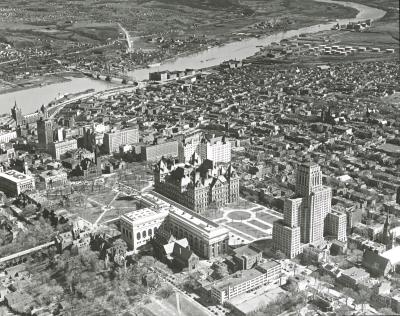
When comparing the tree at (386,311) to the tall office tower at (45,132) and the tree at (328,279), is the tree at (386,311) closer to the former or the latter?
the tree at (328,279)

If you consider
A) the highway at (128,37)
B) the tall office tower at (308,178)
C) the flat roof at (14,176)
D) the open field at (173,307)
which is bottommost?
the open field at (173,307)

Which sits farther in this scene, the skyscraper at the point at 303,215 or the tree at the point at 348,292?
the skyscraper at the point at 303,215

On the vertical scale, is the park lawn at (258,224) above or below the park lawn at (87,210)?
above

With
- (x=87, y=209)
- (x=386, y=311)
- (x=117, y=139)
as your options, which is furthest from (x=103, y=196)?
(x=386, y=311)

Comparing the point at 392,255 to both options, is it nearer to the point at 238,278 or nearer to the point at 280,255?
the point at 280,255

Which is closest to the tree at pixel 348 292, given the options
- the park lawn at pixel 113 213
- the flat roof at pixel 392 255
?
the flat roof at pixel 392 255

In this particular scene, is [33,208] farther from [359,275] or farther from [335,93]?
[335,93]

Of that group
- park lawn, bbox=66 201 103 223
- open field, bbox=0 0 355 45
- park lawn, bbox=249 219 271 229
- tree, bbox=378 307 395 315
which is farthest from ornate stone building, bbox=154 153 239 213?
open field, bbox=0 0 355 45
